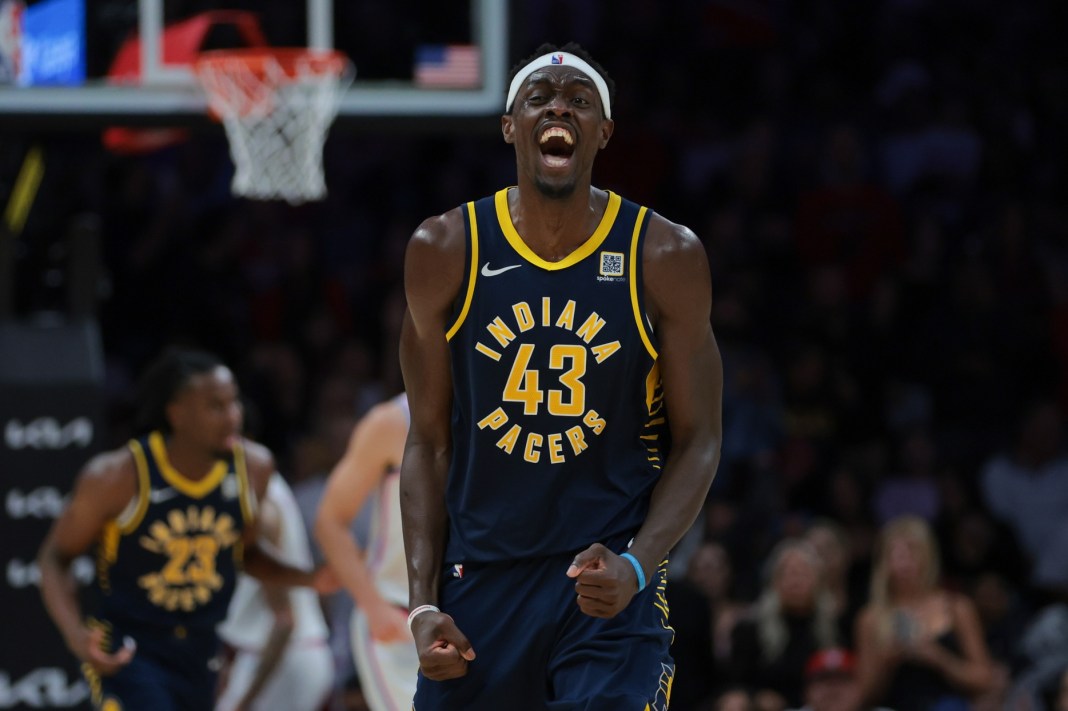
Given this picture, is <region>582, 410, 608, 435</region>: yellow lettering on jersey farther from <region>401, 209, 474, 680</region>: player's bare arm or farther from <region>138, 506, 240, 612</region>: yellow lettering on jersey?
<region>138, 506, 240, 612</region>: yellow lettering on jersey

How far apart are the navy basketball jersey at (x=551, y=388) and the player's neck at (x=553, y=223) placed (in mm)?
22

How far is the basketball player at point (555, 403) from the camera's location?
3.79 m

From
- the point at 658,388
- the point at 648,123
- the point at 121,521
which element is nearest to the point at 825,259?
the point at 648,123

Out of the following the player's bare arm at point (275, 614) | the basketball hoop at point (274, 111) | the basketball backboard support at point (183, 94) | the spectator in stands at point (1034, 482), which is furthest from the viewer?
the spectator in stands at point (1034, 482)

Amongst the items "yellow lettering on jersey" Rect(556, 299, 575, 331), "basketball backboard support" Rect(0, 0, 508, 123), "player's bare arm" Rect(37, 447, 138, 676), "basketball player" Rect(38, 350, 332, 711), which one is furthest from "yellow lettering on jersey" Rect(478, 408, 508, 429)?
"basketball backboard support" Rect(0, 0, 508, 123)

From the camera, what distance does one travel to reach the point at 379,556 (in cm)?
620

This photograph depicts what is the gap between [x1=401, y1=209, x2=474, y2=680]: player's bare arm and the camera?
12.4 ft

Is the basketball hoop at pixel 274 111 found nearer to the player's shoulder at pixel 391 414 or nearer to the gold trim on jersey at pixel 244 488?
the gold trim on jersey at pixel 244 488

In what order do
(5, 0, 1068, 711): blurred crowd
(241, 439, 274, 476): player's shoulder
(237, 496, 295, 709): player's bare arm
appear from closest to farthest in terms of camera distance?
(241, 439, 274, 476): player's shoulder
(237, 496, 295, 709): player's bare arm
(5, 0, 1068, 711): blurred crowd

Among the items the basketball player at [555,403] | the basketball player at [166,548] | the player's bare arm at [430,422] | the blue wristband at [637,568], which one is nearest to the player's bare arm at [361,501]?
the basketball player at [166,548]

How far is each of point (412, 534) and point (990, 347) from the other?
7.98m

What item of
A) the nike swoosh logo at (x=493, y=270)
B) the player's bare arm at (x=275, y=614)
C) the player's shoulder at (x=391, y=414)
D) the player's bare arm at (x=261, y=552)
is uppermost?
the nike swoosh logo at (x=493, y=270)

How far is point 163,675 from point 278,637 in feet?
3.84

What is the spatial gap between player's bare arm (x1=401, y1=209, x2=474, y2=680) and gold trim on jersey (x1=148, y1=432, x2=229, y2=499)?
2.57 meters
